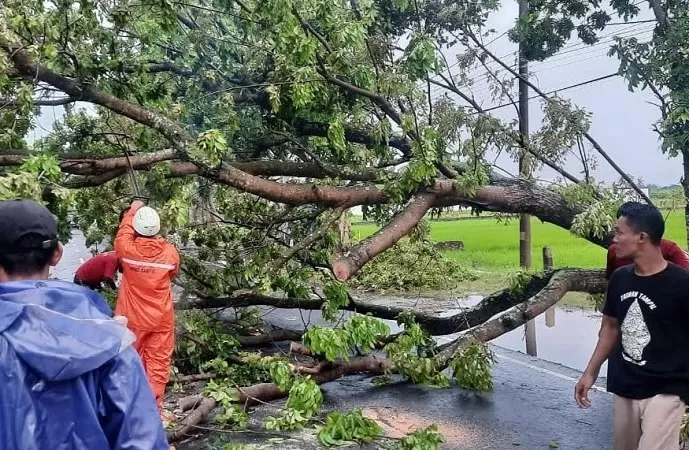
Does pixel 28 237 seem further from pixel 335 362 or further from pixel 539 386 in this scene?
pixel 539 386

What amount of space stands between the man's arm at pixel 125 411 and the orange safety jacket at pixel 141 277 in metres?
3.35

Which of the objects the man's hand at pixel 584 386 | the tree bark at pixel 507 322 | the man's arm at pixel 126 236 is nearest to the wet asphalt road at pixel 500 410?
the tree bark at pixel 507 322

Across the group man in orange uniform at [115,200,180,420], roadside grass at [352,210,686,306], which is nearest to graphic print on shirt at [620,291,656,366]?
man in orange uniform at [115,200,180,420]

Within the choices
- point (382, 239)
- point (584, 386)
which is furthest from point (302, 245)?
point (584, 386)

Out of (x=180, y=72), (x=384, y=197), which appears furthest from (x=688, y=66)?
(x=180, y=72)

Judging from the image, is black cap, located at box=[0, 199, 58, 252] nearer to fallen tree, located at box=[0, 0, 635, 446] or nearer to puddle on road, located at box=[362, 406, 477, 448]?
fallen tree, located at box=[0, 0, 635, 446]

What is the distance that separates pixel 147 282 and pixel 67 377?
3.45m

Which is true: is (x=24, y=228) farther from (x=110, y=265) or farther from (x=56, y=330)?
(x=110, y=265)

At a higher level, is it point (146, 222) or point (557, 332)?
point (146, 222)

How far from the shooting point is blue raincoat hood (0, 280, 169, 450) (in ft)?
4.82

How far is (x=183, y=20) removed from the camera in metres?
8.08

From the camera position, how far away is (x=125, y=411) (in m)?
1.58

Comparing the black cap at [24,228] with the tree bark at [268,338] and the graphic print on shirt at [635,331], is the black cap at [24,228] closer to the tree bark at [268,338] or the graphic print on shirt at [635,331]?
the graphic print on shirt at [635,331]

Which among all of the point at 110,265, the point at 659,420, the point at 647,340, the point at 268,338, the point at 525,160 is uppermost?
the point at 525,160
